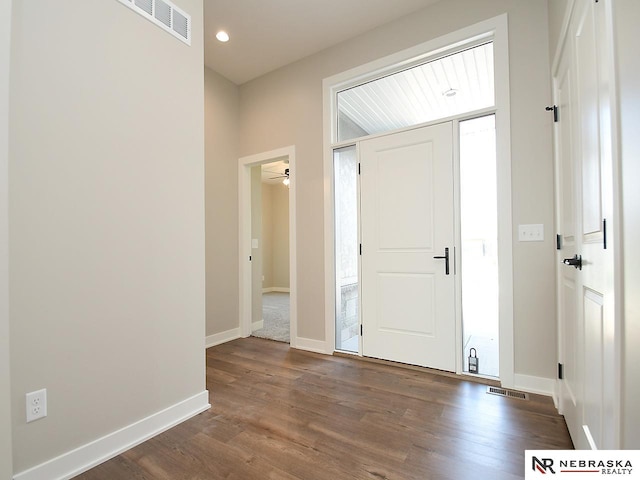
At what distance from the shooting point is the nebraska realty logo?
897mm

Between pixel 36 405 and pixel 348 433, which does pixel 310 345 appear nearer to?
pixel 348 433

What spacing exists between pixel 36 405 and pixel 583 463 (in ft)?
7.42

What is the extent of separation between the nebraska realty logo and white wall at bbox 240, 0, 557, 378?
3.46ft

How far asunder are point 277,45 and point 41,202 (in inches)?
109

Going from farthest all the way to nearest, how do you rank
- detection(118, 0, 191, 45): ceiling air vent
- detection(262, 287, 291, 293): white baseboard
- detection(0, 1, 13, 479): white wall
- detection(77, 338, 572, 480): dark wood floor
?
1. detection(262, 287, 291, 293): white baseboard
2. detection(118, 0, 191, 45): ceiling air vent
3. detection(77, 338, 572, 480): dark wood floor
4. detection(0, 1, 13, 479): white wall

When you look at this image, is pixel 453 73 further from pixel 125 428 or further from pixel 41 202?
pixel 125 428

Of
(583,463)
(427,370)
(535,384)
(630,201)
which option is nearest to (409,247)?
(427,370)

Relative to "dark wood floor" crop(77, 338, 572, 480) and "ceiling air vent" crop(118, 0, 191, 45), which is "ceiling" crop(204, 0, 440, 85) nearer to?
"ceiling air vent" crop(118, 0, 191, 45)

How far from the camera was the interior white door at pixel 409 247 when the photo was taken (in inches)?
105

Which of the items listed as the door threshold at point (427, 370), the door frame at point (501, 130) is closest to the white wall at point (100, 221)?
the door threshold at point (427, 370)

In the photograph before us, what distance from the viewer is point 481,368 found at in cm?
264

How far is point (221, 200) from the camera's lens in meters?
3.78

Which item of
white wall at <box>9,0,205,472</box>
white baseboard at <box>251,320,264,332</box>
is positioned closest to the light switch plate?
white wall at <box>9,0,205,472</box>

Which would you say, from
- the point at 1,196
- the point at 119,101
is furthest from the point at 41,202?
the point at 119,101
